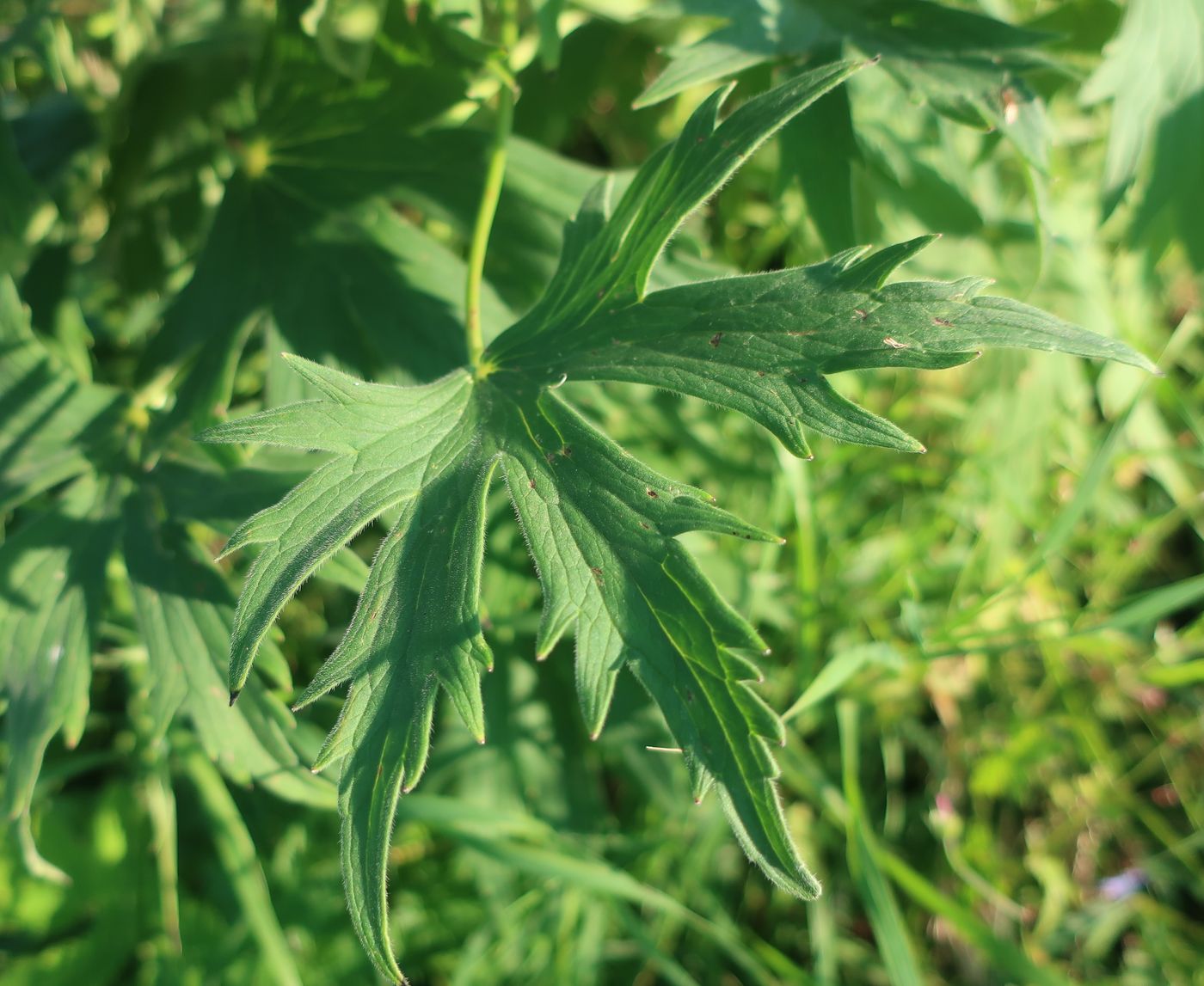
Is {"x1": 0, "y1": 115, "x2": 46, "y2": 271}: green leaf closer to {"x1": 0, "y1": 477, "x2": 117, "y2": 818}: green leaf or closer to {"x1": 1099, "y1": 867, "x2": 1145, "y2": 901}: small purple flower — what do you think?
{"x1": 0, "y1": 477, "x2": 117, "y2": 818}: green leaf

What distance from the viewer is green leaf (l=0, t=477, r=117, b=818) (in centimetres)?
133

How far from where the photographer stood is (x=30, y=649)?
Answer: 138 centimetres

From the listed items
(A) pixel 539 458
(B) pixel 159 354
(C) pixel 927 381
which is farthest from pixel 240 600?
(C) pixel 927 381

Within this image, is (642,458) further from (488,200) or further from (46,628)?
(46,628)

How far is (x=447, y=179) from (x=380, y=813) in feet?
3.25

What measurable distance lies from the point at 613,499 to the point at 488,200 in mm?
565

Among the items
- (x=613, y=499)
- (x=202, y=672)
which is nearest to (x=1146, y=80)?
(x=613, y=499)

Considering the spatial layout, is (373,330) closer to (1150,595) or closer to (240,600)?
(240,600)

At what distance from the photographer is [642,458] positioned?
5.82 feet

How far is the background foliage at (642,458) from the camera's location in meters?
1.43

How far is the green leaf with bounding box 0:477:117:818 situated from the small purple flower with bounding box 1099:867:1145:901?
1913mm

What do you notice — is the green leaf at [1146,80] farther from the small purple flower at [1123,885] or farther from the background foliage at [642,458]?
the small purple flower at [1123,885]

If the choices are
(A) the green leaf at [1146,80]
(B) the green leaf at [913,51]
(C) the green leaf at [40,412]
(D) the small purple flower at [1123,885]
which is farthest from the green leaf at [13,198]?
(D) the small purple flower at [1123,885]

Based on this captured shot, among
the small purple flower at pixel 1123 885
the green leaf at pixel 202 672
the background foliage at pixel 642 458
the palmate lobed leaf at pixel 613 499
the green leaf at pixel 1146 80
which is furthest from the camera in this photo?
the small purple flower at pixel 1123 885
